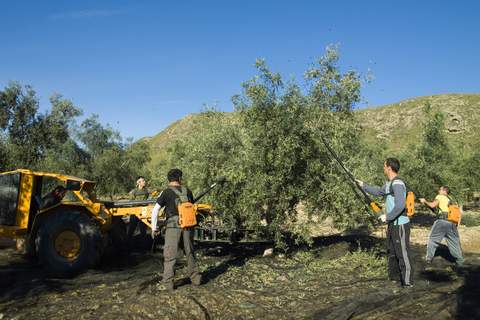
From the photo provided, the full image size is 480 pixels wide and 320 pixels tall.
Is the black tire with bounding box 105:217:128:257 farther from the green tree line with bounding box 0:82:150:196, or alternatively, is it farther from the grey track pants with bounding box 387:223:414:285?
the green tree line with bounding box 0:82:150:196

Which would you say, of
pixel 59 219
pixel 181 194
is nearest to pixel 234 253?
pixel 181 194

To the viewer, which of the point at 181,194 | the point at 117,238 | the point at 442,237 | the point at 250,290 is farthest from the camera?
the point at 117,238

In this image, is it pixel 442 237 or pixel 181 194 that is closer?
pixel 181 194

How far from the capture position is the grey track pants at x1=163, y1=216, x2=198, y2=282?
23.6 feet

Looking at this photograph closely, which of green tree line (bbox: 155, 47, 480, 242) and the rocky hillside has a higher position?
the rocky hillside

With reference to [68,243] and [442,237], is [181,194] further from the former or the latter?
[442,237]

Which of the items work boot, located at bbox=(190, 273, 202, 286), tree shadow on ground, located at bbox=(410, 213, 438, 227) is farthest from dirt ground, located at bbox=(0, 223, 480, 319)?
→ tree shadow on ground, located at bbox=(410, 213, 438, 227)

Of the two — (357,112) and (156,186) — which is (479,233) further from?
(156,186)

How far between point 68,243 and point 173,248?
2.78m

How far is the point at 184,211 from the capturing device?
7312 millimetres

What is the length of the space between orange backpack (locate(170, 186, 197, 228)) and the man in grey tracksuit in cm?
343

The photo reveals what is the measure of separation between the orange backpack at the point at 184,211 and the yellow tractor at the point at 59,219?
2.32 m

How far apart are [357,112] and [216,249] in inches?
212

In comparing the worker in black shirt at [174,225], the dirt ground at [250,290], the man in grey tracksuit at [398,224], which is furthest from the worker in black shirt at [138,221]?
the man in grey tracksuit at [398,224]
